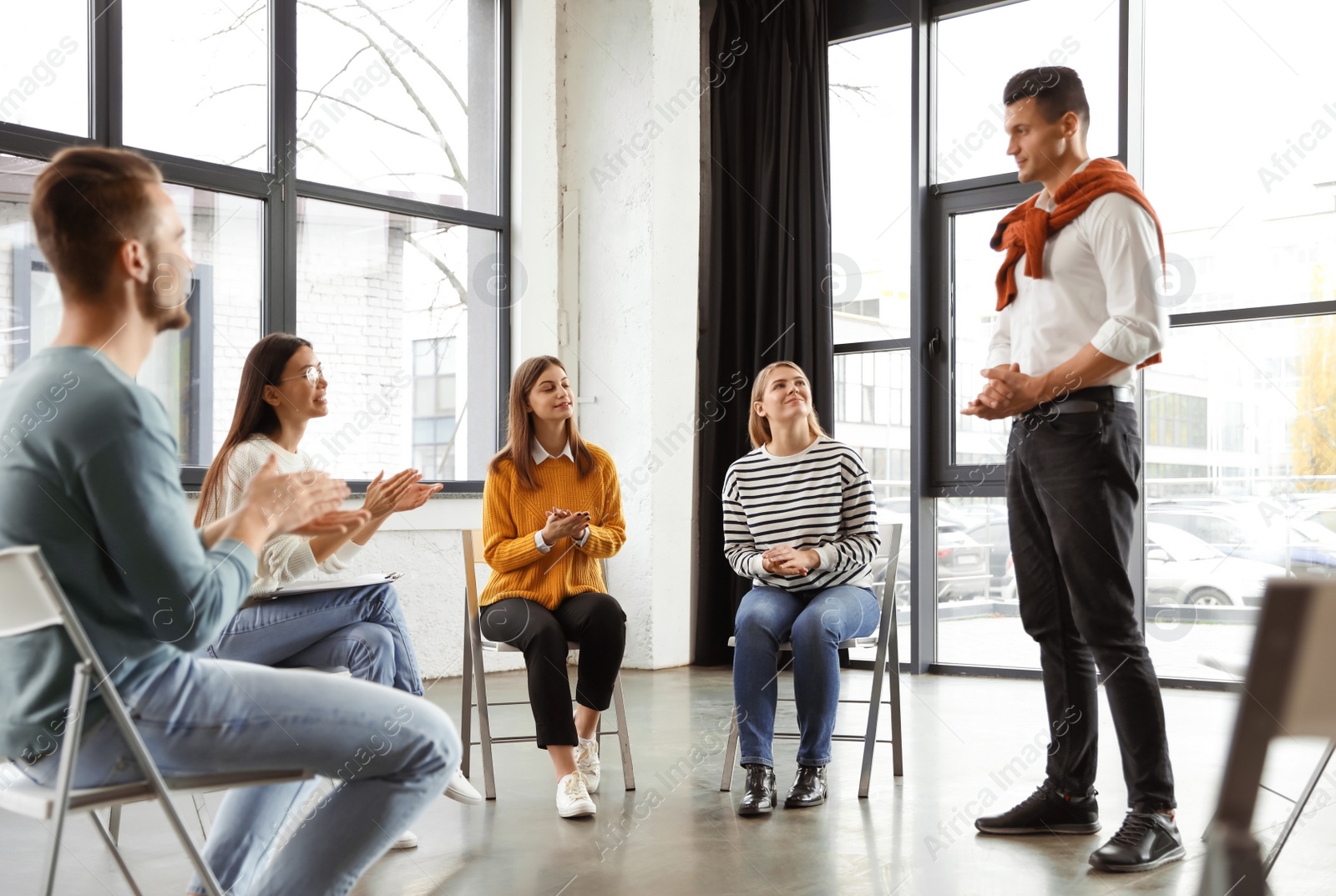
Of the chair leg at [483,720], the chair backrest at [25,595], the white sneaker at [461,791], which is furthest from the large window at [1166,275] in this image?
the chair backrest at [25,595]

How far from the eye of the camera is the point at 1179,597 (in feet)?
15.4

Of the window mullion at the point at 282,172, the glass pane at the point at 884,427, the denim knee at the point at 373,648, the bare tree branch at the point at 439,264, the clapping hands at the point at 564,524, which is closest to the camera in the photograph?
the denim knee at the point at 373,648

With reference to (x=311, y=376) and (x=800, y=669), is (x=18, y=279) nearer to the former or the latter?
(x=311, y=376)

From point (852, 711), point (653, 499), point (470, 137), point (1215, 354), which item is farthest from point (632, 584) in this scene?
point (1215, 354)

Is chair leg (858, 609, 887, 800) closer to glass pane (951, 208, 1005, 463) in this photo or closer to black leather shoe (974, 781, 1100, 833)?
black leather shoe (974, 781, 1100, 833)

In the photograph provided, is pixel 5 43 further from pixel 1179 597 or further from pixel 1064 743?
pixel 1179 597

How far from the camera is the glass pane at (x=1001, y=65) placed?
4.81 metres

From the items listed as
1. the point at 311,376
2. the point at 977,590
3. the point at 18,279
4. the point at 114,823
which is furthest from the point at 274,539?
the point at 977,590

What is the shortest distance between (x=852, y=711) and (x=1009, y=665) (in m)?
1.22

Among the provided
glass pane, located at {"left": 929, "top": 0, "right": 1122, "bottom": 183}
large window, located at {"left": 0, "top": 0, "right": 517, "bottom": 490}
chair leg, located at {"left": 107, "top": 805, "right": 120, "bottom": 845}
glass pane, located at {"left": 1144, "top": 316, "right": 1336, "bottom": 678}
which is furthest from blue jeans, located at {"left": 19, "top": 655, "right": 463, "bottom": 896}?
glass pane, located at {"left": 929, "top": 0, "right": 1122, "bottom": 183}

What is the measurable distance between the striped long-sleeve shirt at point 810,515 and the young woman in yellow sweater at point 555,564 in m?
0.36

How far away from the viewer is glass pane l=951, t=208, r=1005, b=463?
16.7ft

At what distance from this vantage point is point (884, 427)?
543 cm

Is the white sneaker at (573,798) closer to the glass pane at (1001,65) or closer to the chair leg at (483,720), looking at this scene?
the chair leg at (483,720)
